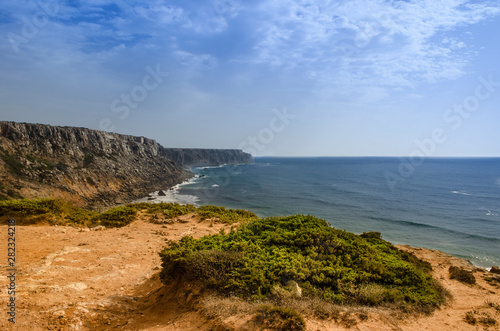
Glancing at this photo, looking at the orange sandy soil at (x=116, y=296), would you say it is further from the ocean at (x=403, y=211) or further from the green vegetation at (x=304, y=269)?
the ocean at (x=403, y=211)

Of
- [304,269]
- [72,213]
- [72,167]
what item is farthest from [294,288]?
[72,167]

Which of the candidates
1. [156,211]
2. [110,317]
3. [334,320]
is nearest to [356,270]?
[334,320]

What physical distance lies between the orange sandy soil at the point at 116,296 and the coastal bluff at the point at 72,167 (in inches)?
1103

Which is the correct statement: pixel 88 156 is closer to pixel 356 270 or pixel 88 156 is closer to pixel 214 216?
pixel 214 216

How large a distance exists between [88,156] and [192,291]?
5723 centimetres

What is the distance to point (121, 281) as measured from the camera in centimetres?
922

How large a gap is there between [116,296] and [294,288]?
580 centimetres

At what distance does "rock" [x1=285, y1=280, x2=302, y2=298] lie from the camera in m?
6.80

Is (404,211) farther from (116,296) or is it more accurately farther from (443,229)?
(116,296)

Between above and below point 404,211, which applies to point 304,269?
above

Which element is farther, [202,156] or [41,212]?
[202,156]

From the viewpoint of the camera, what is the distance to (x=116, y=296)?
8.08m

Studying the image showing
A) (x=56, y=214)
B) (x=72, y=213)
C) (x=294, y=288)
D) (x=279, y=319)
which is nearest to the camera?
(x=279, y=319)

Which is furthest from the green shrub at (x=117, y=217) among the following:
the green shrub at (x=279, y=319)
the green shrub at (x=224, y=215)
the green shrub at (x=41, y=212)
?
the green shrub at (x=279, y=319)
